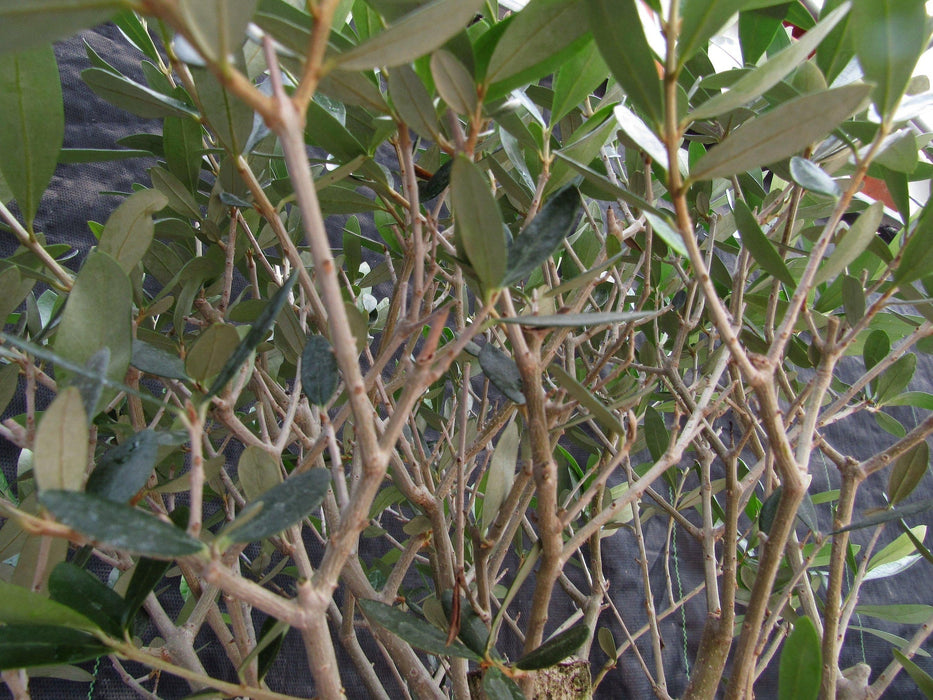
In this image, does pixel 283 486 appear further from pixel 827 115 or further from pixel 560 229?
pixel 827 115

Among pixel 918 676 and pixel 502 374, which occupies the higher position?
pixel 502 374

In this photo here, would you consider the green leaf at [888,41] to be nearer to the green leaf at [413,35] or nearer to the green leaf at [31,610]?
the green leaf at [413,35]

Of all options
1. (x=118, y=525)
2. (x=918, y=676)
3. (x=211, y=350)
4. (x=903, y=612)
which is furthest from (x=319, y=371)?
(x=903, y=612)

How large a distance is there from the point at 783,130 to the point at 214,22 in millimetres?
275

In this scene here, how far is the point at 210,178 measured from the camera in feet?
4.41

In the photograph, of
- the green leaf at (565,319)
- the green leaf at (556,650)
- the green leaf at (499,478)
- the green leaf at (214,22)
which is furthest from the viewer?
the green leaf at (499,478)

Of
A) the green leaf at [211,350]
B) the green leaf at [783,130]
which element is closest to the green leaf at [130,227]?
the green leaf at [211,350]

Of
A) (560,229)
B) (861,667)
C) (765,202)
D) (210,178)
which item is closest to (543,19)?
(560,229)

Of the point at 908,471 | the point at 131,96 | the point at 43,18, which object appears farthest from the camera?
the point at 908,471

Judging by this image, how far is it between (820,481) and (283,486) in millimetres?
2081

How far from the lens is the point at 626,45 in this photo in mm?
342

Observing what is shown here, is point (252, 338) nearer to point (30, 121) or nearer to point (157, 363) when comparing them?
point (157, 363)

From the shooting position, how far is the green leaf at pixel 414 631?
1.36 feet

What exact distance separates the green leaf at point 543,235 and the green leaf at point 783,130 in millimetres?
71
